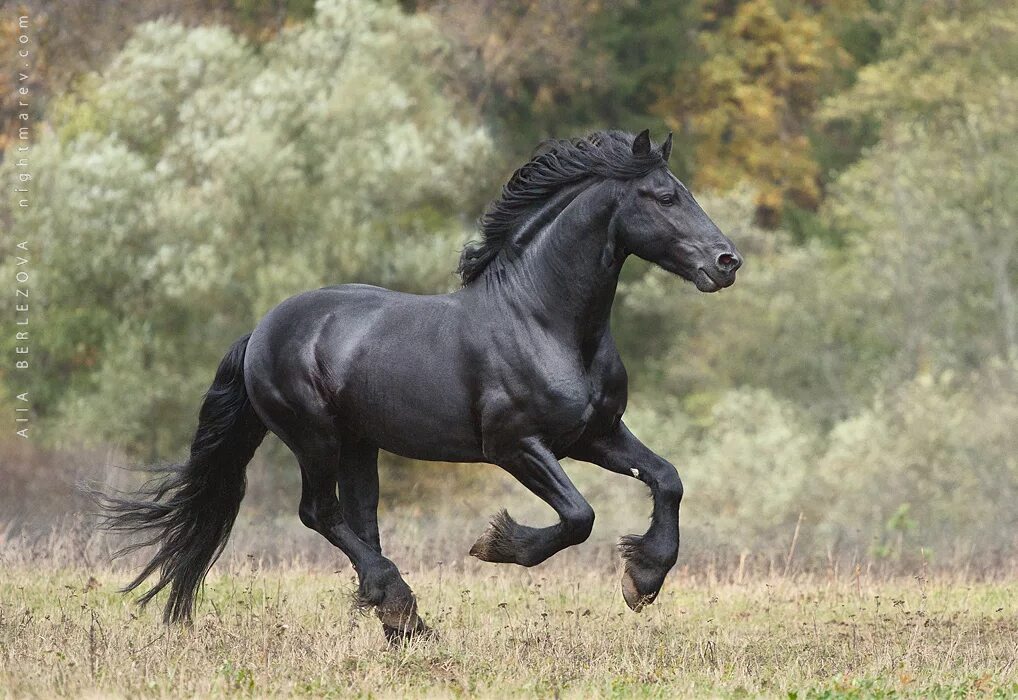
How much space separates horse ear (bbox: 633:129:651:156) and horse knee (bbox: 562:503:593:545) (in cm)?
170

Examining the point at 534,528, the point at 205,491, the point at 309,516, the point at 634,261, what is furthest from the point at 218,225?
the point at 534,528

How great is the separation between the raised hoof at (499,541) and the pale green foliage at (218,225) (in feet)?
56.6

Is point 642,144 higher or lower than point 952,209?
higher

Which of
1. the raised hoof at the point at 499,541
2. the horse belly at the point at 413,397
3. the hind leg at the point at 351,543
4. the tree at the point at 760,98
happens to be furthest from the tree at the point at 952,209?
the raised hoof at the point at 499,541

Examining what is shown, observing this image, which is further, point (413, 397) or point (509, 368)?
point (413, 397)

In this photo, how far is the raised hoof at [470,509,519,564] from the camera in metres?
7.45

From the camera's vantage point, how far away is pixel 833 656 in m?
7.61

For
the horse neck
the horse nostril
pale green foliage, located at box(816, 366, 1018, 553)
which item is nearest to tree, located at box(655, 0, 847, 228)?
pale green foliage, located at box(816, 366, 1018, 553)

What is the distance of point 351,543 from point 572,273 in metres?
1.81

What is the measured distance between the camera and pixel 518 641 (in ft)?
25.0

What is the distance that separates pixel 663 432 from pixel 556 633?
21.9m

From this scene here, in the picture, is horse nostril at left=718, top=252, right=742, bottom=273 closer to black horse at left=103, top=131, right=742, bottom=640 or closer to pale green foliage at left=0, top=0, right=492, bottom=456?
black horse at left=103, top=131, right=742, bottom=640

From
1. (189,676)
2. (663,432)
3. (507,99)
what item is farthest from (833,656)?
(507,99)

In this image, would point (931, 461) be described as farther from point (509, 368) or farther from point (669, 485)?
point (509, 368)
